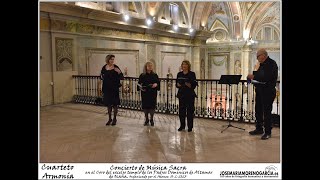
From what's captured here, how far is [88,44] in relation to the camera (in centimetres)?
1187

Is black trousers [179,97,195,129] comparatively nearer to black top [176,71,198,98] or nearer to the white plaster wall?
black top [176,71,198,98]

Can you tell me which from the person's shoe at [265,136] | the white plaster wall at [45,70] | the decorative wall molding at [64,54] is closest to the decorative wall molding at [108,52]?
the decorative wall molding at [64,54]

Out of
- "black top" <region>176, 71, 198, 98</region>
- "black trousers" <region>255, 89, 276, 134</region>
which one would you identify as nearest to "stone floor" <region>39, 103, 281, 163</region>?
"black trousers" <region>255, 89, 276, 134</region>

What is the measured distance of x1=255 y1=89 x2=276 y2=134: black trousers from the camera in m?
5.47

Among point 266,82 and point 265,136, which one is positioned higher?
point 266,82

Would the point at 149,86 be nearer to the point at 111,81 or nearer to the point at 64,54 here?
the point at 111,81

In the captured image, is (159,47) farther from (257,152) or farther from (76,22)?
(257,152)

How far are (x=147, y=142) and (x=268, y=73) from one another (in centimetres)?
260

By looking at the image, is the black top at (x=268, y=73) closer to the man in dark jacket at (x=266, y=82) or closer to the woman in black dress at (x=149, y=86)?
the man in dark jacket at (x=266, y=82)

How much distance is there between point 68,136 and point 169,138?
2044 mm

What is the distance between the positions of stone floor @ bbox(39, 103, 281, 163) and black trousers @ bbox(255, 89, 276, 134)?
303mm

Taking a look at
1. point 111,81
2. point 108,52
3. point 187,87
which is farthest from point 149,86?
point 108,52

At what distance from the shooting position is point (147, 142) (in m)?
5.41

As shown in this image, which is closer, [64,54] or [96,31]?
[64,54]
